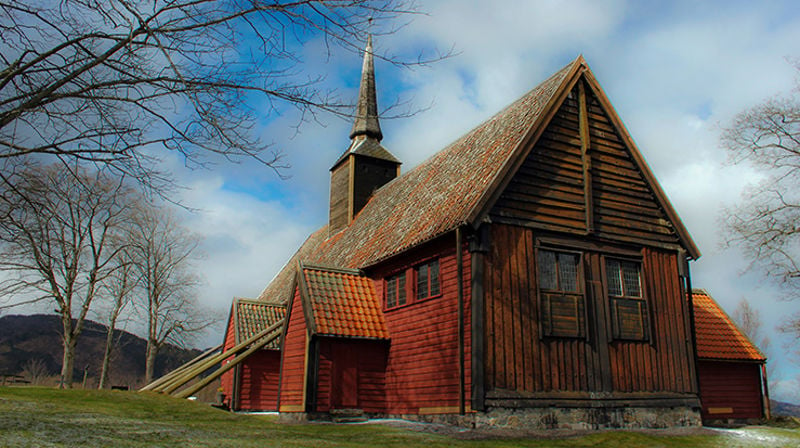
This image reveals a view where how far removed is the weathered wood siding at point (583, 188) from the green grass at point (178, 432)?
5.21 m

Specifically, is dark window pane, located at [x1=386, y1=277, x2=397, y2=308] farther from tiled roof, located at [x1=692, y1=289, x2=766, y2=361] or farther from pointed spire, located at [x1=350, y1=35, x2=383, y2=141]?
pointed spire, located at [x1=350, y1=35, x2=383, y2=141]

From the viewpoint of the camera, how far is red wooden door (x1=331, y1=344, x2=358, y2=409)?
52.2 feet

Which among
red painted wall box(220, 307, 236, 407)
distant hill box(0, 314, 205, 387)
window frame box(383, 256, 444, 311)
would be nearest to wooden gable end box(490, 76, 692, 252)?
window frame box(383, 256, 444, 311)

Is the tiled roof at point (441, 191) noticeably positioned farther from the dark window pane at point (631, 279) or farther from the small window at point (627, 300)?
the dark window pane at point (631, 279)

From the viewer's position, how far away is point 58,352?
3457 inches

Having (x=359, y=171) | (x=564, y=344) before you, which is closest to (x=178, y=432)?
(x=564, y=344)

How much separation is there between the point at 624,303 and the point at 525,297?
2.95 meters

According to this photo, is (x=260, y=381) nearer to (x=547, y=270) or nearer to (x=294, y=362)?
(x=294, y=362)

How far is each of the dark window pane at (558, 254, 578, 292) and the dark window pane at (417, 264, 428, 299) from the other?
3412 millimetres

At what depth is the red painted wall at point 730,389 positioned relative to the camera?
64.3ft

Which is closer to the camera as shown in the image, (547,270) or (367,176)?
(547,270)

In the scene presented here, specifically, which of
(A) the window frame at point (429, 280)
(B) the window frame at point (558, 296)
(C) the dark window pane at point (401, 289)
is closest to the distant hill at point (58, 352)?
(C) the dark window pane at point (401, 289)

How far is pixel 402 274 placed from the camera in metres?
17.1

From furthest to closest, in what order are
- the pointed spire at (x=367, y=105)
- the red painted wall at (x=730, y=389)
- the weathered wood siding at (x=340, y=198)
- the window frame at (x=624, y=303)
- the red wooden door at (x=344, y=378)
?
the pointed spire at (x=367, y=105)
the weathered wood siding at (x=340, y=198)
the red painted wall at (x=730, y=389)
the red wooden door at (x=344, y=378)
the window frame at (x=624, y=303)
